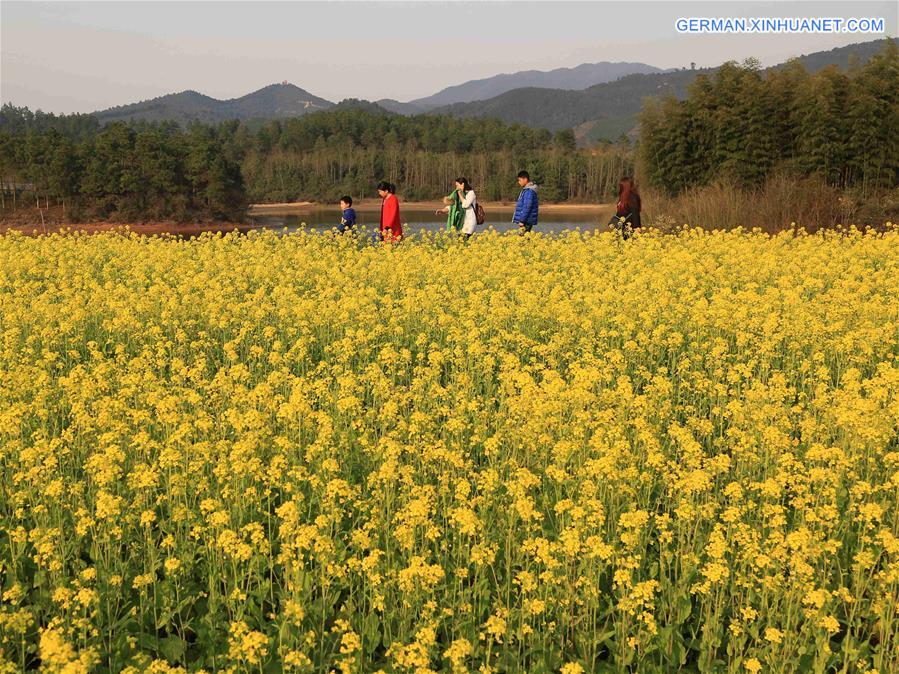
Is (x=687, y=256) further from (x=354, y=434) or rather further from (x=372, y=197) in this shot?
(x=372, y=197)

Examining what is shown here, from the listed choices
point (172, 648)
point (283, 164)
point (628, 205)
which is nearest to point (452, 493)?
point (172, 648)

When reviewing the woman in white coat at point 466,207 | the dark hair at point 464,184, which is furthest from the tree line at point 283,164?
the dark hair at point 464,184

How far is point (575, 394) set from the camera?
738 cm

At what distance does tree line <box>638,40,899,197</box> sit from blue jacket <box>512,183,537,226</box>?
45.9 ft

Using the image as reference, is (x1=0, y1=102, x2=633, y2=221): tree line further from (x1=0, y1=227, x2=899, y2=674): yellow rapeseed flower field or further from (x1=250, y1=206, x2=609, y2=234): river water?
(x1=0, y1=227, x2=899, y2=674): yellow rapeseed flower field

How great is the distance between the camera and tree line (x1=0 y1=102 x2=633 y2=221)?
320 ft

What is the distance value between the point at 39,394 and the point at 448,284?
7.75 m

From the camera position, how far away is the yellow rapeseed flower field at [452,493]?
471 cm

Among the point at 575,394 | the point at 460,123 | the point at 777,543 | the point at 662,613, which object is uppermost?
the point at 460,123

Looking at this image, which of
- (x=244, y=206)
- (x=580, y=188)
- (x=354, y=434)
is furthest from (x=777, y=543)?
(x=580, y=188)

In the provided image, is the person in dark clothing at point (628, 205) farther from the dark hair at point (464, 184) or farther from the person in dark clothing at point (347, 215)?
the person in dark clothing at point (347, 215)

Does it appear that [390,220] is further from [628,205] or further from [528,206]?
[628,205]

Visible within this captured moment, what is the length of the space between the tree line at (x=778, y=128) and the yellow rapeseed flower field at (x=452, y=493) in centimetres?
2235

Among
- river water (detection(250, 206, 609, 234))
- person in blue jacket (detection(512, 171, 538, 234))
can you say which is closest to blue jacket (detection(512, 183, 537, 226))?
person in blue jacket (detection(512, 171, 538, 234))
